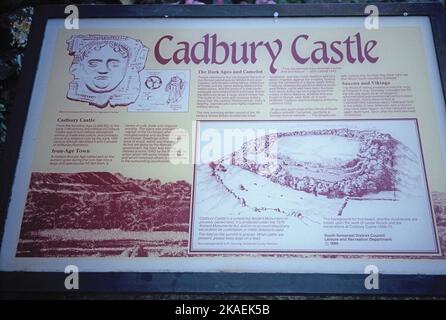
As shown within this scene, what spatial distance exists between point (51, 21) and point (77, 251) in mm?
1001

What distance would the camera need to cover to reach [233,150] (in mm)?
1372

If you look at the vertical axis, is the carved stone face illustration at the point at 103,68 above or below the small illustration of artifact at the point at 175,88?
above

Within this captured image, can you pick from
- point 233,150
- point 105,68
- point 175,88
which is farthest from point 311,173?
point 105,68

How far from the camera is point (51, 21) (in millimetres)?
1578

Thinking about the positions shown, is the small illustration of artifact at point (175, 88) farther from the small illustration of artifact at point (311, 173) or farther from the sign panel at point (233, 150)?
the small illustration of artifact at point (311, 173)

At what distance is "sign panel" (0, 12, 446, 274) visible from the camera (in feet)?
4.01

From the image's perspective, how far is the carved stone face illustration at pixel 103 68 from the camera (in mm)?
1472

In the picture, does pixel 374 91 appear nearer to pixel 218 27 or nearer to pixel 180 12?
pixel 218 27

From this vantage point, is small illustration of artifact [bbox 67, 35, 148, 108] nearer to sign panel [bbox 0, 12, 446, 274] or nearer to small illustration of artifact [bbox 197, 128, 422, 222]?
sign panel [bbox 0, 12, 446, 274]

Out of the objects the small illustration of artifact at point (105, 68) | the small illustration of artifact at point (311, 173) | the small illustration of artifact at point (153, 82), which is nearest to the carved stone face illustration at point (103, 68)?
the small illustration of artifact at point (105, 68)

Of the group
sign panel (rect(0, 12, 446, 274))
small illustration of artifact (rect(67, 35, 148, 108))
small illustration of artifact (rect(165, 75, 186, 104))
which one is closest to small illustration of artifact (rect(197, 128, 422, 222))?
sign panel (rect(0, 12, 446, 274))


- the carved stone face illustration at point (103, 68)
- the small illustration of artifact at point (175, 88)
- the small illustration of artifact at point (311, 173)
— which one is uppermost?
the carved stone face illustration at point (103, 68)

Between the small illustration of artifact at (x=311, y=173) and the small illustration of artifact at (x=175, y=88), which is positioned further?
the small illustration of artifact at (x=175, y=88)
